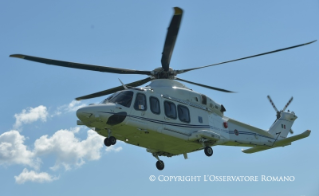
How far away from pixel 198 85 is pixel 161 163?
4833 millimetres

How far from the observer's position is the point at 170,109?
76.9ft

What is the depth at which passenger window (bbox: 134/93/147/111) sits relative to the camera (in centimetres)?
2211

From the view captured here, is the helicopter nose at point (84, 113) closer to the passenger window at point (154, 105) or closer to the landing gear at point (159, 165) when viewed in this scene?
the passenger window at point (154, 105)

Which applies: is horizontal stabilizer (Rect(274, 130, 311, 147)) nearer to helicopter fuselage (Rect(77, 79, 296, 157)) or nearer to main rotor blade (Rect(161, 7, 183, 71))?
helicopter fuselage (Rect(77, 79, 296, 157))

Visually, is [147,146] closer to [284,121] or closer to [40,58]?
[40,58]

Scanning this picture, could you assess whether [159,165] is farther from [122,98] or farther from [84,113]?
[84,113]

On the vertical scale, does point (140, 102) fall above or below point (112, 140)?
above

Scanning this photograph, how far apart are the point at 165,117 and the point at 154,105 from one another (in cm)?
83

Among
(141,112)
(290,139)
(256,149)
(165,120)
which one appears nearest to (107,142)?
(141,112)

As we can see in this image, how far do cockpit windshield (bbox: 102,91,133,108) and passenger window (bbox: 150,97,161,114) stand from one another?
120 centimetres

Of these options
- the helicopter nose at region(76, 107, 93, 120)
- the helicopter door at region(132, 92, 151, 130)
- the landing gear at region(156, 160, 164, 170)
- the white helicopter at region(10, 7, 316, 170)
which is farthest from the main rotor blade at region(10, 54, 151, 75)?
the landing gear at region(156, 160, 164, 170)

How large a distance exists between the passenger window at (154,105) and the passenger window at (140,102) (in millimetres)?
432

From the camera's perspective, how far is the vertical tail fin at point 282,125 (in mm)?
29845

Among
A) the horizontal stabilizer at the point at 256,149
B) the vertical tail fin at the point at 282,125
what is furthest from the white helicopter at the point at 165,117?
the vertical tail fin at the point at 282,125
